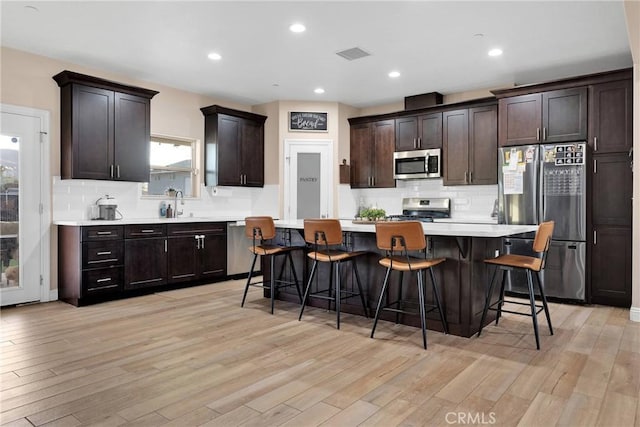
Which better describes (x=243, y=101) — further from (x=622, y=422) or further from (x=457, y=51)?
(x=622, y=422)

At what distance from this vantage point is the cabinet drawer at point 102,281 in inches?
182

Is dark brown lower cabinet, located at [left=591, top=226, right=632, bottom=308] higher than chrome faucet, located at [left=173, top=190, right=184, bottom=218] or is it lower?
lower

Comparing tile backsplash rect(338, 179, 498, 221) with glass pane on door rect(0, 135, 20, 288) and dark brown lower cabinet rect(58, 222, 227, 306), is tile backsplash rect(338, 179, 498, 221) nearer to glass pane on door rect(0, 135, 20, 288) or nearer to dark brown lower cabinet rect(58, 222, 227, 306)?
dark brown lower cabinet rect(58, 222, 227, 306)

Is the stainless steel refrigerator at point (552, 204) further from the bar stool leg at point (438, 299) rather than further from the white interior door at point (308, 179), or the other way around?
the white interior door at point (308, 179)

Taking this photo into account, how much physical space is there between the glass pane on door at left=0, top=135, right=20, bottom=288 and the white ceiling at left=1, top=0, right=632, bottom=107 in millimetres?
1094

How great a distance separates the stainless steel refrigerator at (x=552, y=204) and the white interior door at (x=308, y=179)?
8.56 ft

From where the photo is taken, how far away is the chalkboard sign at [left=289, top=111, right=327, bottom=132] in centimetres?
677

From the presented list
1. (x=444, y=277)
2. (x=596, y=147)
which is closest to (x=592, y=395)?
(x=444, y=277)

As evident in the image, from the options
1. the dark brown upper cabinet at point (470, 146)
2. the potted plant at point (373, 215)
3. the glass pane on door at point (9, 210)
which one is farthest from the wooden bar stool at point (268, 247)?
the dark brown upper cabinet at point (470, 146)

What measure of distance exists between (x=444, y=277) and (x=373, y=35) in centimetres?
239

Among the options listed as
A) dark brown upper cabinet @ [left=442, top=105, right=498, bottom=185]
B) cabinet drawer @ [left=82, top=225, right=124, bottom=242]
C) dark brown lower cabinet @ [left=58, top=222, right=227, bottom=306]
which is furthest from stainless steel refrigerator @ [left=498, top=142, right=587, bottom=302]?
cabinet drawer @ [left=82, top=225, right=124, bottom=242]

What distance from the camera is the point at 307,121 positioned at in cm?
680

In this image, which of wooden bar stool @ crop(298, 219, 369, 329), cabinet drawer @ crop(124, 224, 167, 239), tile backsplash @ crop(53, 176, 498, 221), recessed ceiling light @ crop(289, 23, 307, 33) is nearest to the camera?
wooden bar stool @ crop(298, 219, 369, 329)

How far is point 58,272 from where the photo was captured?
4.93 m
